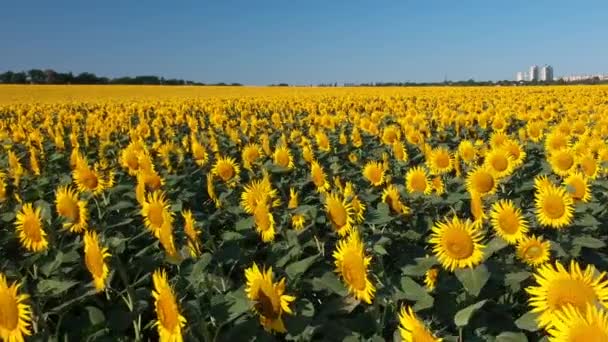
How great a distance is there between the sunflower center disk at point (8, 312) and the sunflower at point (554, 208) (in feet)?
10.7

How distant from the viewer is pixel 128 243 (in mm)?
4465

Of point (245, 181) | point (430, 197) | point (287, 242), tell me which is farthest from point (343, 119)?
point (287, 242)

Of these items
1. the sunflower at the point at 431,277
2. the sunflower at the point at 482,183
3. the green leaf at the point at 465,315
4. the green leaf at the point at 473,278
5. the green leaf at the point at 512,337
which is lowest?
the green leaf at the point at 512,337

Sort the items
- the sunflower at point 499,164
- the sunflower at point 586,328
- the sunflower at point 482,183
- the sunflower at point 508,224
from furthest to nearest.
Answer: the sunflower at point 499,164
the sunflower at point 482,183
the sunflower at point 508,224
the sunflower at point 586,328

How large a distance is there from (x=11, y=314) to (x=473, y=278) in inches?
85.7

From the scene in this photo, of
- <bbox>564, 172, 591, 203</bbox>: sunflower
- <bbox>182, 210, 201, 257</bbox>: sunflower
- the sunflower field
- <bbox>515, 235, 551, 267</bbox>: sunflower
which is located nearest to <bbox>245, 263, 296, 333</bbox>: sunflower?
the sunflower field

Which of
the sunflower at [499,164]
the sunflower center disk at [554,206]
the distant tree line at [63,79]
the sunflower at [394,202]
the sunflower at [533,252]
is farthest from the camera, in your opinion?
the distant tree line at [63,79]

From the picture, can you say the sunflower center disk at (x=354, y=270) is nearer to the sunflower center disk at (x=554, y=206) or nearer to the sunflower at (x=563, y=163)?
the sunflower center disk at (x=554, y=206)

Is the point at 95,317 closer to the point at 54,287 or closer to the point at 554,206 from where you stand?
the point at 54,287

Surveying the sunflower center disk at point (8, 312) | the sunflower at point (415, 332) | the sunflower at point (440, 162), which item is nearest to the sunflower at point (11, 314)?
the sunflower center disk at point (8, 312)

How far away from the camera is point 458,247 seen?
3123mm

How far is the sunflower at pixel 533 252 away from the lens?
3420 millimetres

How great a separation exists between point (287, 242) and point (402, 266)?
949 mm

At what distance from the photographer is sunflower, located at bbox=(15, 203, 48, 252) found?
3.57 metres
